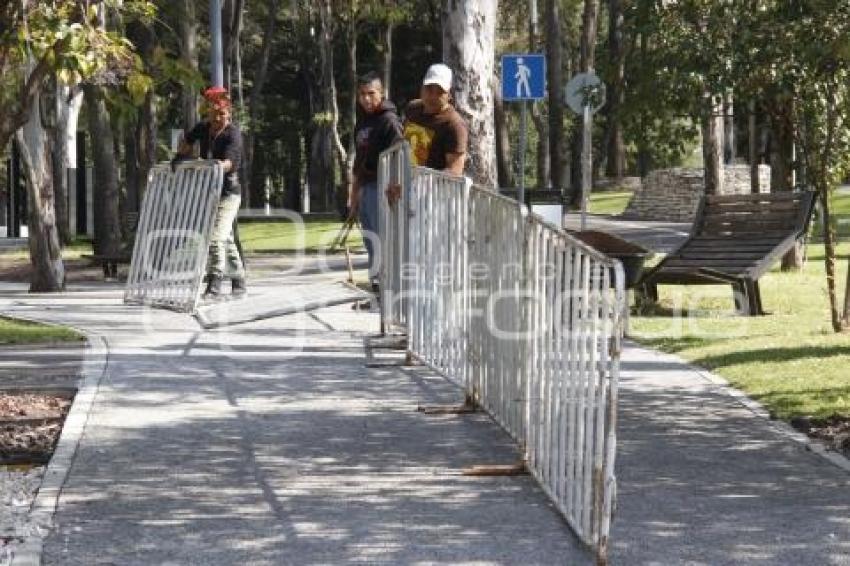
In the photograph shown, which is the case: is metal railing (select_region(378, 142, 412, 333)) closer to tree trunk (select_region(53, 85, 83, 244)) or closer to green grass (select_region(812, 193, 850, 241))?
green grass (select_region(812, 193, 850, 241))

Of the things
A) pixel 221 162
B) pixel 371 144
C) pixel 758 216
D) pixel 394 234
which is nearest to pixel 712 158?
pixel 758 216

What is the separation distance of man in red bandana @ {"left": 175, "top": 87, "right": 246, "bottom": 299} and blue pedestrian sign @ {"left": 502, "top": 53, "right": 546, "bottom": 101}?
4.99m

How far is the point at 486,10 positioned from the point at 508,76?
3038mm

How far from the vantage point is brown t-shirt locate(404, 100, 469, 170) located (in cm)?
1300

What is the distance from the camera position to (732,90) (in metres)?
11.8

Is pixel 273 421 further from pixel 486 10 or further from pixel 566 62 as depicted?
pixel 566 62

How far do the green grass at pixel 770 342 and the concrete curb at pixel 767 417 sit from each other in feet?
0.24

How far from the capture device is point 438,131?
13078mm

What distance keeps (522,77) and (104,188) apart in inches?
379

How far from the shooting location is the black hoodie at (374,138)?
14.6 m

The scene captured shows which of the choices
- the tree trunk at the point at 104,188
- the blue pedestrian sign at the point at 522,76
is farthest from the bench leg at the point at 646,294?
the tree trunk at the point at 104,188

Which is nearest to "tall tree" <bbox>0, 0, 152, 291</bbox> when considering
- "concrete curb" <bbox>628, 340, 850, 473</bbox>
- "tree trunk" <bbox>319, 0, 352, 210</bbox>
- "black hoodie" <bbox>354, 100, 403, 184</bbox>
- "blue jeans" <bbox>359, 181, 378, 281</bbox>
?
"black hoodie" <bbox>354, 100, 403, 184</bbox>

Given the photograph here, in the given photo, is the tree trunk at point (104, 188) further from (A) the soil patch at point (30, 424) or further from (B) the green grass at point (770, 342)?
(A) the soil patch at point (30, 424)

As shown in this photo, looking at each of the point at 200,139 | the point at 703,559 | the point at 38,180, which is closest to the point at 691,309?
the point at 200,139
